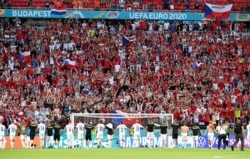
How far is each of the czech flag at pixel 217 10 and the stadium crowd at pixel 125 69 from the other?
7.15 ft

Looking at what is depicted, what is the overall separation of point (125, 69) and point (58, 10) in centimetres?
Answer: 692

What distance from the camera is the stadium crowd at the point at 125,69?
165 ft

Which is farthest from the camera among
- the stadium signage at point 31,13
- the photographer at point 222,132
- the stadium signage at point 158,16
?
the stadium signage at point 158,16

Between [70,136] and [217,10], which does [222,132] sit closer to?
[70,136]

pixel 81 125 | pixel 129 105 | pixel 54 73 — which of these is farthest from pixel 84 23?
pixel 81 125

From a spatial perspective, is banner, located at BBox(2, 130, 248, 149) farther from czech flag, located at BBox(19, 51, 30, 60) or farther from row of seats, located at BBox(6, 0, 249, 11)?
row of seats, located at BBox(6, 0, 249, 11)

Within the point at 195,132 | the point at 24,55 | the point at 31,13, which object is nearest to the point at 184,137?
the point at 195,132

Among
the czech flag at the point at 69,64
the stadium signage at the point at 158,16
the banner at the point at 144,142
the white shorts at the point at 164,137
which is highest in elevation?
the stadium signage at the point at 158,16

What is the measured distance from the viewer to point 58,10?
189ft

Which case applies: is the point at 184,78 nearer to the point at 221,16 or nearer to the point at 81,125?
the point at 221,16

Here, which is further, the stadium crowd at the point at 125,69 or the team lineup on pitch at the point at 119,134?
the stadium crowd at the point at 125,69

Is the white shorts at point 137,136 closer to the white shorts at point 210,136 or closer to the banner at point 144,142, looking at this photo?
the banner at point 144,142

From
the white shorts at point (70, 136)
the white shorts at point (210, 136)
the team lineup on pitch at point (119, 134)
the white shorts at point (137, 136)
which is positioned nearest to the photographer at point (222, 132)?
the team lineup on pitch at point (119, 134)

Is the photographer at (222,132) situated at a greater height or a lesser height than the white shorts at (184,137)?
greater
